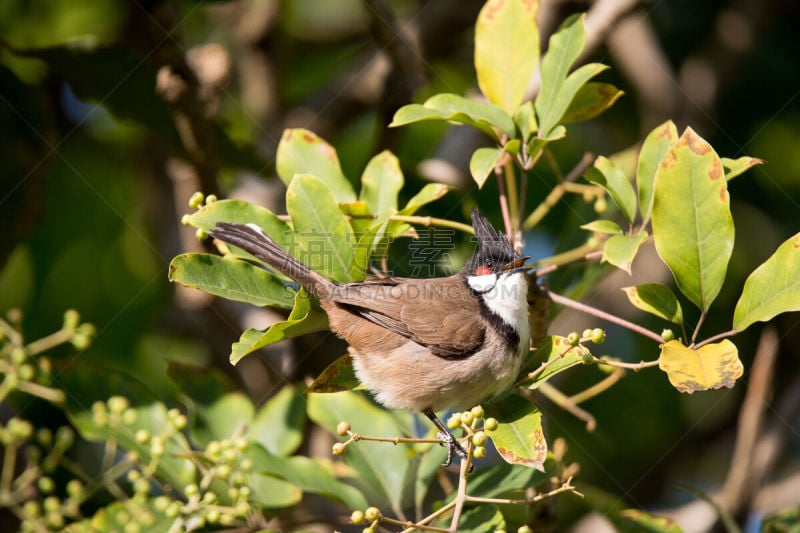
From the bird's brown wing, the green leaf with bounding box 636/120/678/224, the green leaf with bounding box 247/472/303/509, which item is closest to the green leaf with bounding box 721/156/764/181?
the green leaf with bounding box 636/120/678/224

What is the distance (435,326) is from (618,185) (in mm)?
778

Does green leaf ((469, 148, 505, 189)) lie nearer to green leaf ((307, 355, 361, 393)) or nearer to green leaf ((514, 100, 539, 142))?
green leaf ((514, 100, 539, 142))

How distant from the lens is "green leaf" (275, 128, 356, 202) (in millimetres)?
2422

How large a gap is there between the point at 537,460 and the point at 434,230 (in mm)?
1178

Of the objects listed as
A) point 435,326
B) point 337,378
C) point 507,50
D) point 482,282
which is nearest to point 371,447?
point 337,378

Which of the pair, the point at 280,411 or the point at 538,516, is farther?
the point at 280,411

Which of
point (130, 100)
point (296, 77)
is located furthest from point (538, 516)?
point (296, 77)

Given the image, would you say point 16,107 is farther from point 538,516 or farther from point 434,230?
point 538,516

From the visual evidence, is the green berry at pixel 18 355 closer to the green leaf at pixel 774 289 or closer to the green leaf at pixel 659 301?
the green leaf at pixel 659 301

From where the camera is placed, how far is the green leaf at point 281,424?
2650 millimetres

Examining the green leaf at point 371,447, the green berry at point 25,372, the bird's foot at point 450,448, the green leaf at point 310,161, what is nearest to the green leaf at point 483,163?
the green leaf at point 310,161

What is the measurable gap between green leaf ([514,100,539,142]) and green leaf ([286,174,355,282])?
0.51 m

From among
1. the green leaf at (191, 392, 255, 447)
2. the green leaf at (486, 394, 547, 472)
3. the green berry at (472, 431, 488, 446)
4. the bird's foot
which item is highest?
the green berry at (472, 431, 488, 446)

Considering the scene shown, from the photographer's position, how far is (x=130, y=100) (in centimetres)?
304
